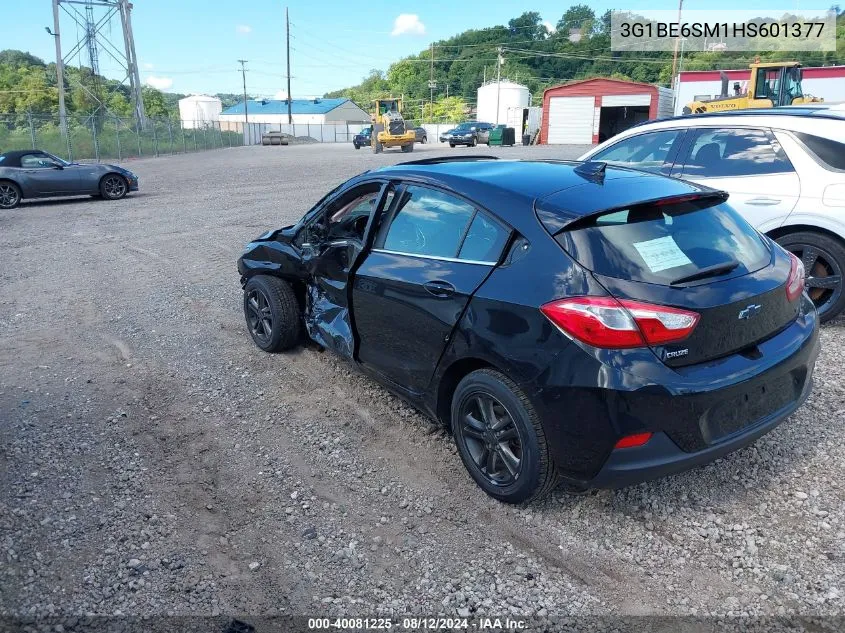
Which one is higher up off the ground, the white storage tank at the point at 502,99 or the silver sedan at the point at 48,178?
the white storage tank at the point at 502,99

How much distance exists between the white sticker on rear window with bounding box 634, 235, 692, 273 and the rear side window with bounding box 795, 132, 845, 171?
326cm

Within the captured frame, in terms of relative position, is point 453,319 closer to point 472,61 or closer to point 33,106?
point 33,106

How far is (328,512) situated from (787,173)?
4767 millimetres

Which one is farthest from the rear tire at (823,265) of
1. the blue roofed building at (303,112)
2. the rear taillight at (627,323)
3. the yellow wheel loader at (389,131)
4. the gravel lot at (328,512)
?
the blue roofed building at (303,112)

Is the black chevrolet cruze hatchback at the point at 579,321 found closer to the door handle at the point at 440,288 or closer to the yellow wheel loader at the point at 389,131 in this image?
the door handle at the point at 440,288

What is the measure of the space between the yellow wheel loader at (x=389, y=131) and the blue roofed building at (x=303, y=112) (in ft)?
215

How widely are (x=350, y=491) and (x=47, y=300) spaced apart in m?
5.50

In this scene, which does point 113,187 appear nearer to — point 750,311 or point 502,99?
point 750,311

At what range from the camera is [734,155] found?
5953 millimetres

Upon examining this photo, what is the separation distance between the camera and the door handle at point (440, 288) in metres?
3.37

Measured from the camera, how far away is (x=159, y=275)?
27.8ft

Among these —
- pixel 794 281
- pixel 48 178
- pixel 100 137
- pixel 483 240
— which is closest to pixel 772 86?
pixel 48 178

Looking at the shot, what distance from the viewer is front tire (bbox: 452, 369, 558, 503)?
302 centimetres

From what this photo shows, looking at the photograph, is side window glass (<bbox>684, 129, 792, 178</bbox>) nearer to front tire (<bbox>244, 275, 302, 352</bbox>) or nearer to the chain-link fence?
front tire (<bbox>244, 275, 302, 352</bbox>)
